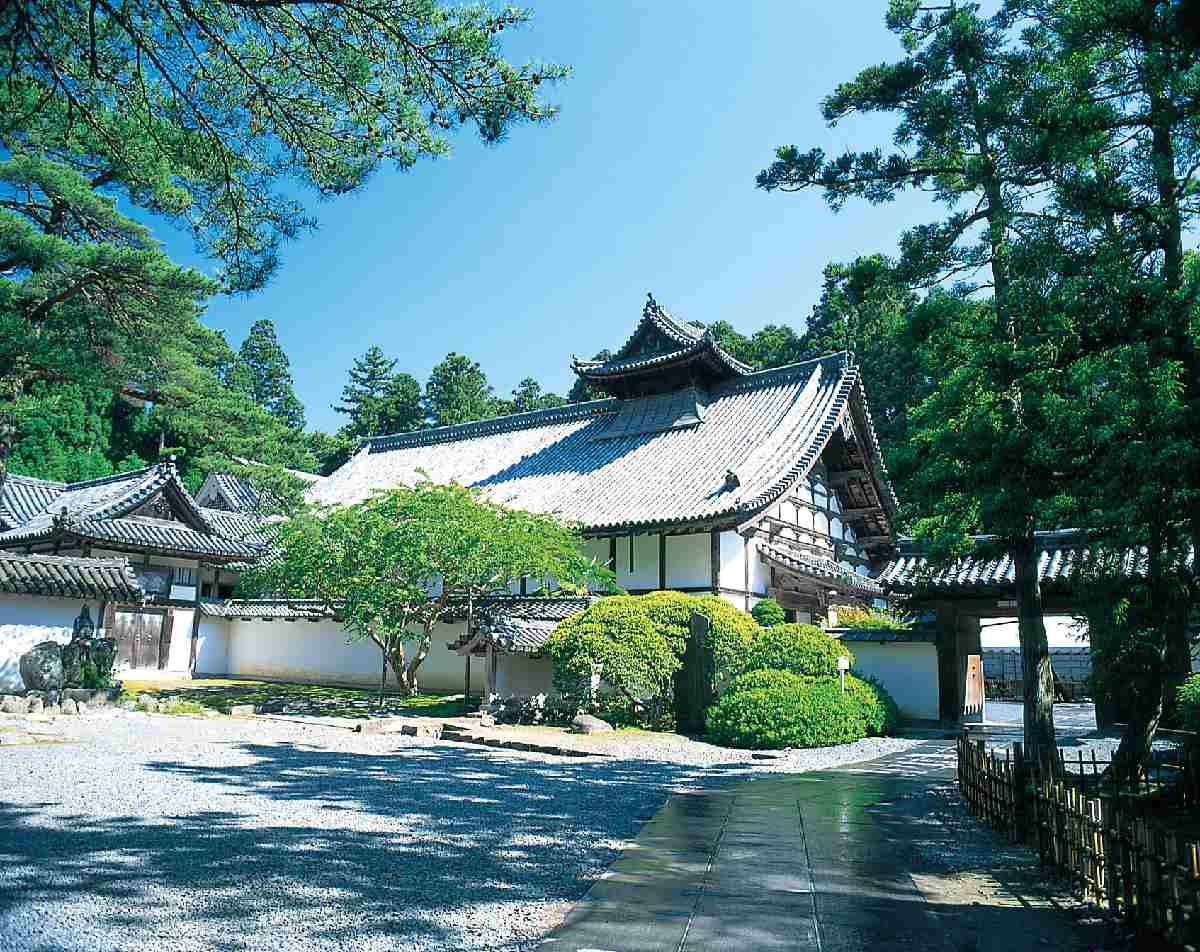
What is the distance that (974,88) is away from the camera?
35.1 feet

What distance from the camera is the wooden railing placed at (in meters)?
4.67

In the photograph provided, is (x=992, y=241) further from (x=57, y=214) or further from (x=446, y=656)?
(x=446, y=656)

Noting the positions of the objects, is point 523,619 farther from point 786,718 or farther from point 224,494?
point 224,494

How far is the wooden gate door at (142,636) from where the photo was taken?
2777 cm

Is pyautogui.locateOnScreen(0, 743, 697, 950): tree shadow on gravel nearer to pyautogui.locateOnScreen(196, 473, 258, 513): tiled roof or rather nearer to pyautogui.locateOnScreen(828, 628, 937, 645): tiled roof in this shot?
pyautogui.locateOnScreen(828, 628, 937, 645): tiled roof

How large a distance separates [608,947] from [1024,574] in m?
7.82

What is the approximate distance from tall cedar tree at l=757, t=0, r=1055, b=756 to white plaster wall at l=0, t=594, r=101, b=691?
1722 cm

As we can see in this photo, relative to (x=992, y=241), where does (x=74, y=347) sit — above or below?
below

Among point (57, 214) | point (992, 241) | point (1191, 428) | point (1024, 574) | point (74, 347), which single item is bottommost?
Answer: point (1024, 574)

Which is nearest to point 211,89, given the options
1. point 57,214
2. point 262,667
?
point 57,214

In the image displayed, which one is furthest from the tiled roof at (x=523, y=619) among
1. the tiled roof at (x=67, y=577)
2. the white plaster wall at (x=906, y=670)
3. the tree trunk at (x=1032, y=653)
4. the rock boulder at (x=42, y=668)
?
the tree trunk at (x=1032, y=653)

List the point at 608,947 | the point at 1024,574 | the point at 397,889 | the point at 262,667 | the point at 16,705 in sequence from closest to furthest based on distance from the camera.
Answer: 1. the point at 608,947
2. the point at 397,889
3. the point at 1024,574
4. the point at 16,705
5. the point at 262,667

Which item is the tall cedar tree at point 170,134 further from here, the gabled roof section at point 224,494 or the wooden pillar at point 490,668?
the gabled roof section at point 224,494

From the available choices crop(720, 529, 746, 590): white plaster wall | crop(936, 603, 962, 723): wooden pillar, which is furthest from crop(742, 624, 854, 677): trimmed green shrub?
crop(720, 529, 746, 590): white plaster wall
